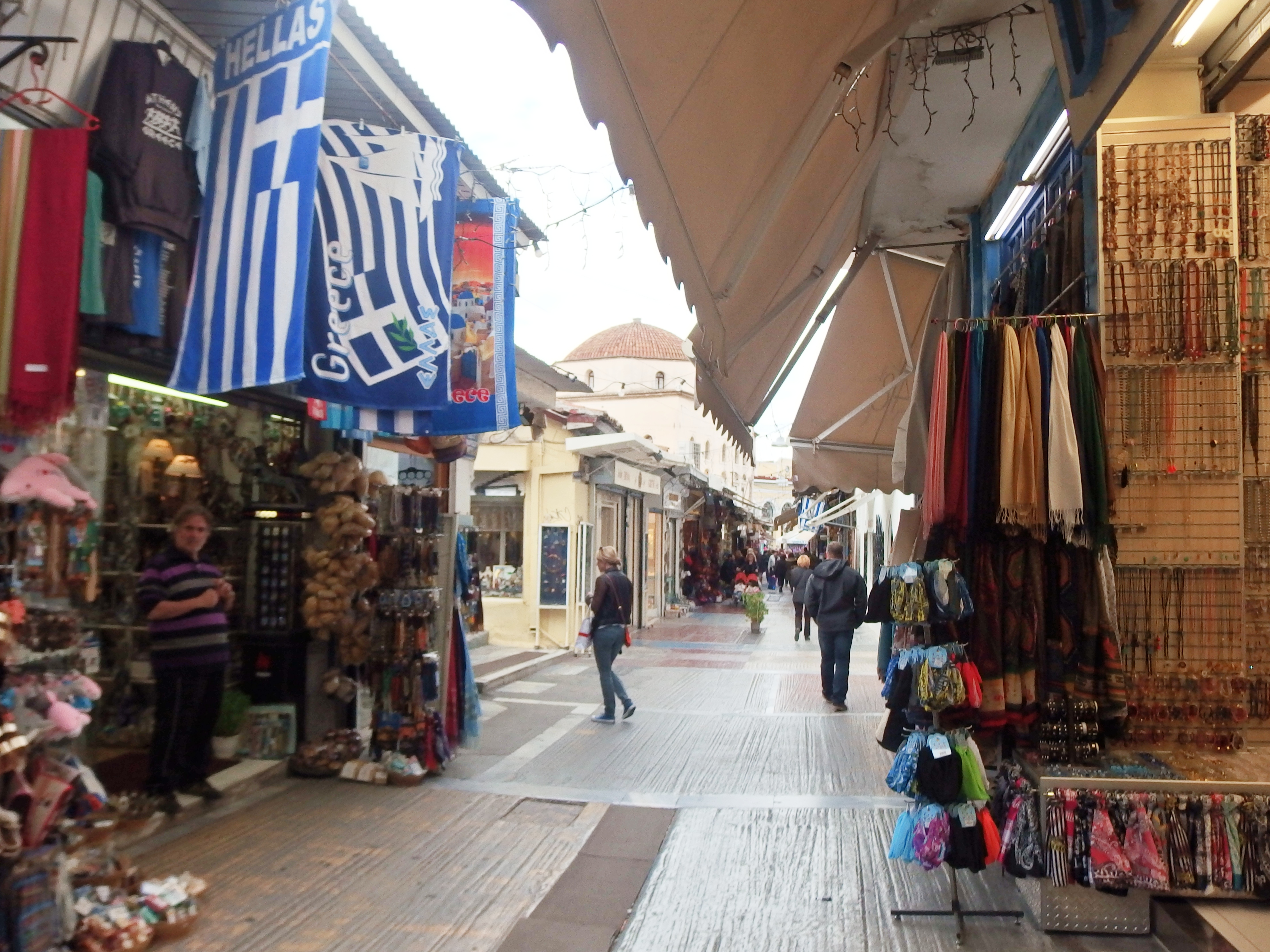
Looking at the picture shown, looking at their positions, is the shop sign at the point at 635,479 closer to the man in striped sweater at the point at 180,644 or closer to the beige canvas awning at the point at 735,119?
the beige canvas awning at the point at 735,119

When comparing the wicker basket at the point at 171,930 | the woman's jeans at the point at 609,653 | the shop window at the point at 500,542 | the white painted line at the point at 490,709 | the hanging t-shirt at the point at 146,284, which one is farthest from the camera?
the shop window at the point at 500,542

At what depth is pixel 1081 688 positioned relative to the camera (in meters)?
4.28

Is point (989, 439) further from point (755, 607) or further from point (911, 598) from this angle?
point (755, 607)

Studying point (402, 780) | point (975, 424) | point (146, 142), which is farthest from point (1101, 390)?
point (402, 780)

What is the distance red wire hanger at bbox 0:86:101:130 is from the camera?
4.21 meters

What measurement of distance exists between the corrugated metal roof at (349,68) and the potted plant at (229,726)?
4374mm

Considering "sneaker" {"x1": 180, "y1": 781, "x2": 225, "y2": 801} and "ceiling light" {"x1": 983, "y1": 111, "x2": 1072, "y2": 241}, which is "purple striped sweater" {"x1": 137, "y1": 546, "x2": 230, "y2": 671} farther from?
"ceiling light" {"x1": 983, "y1": 111, "x2": 1072, "y2": 241}

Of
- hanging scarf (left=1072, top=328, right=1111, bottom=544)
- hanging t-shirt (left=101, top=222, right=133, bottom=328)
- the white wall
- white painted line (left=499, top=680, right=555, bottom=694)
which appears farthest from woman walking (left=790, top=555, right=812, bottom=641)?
the white wall

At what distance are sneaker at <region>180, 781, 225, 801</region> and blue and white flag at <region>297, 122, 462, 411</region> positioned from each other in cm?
261

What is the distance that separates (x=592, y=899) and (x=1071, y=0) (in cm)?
434

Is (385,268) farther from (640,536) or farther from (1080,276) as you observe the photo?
(640,536)

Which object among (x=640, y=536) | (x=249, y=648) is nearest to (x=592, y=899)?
(x=249, y=648)

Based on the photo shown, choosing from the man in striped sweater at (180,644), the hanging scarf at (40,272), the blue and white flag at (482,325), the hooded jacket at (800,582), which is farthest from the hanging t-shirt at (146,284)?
the hooded jacket at (800,582)

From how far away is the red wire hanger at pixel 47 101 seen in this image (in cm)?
421
